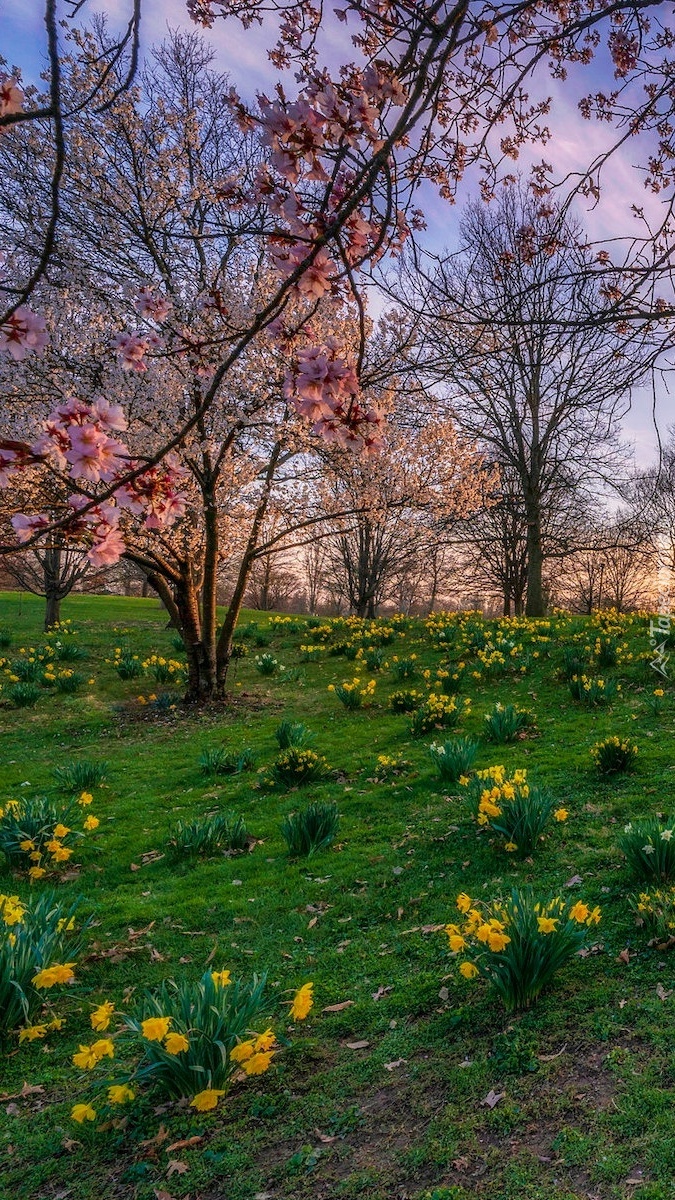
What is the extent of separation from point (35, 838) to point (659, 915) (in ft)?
12.9

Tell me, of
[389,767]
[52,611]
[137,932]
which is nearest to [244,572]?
[389,767]

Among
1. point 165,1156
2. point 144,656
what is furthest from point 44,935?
point 144,656

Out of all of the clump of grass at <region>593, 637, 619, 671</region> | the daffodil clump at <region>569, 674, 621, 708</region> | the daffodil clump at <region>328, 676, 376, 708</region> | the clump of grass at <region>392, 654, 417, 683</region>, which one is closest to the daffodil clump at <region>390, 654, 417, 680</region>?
the clump of grass at <region>392, 654, 417, 683</region>

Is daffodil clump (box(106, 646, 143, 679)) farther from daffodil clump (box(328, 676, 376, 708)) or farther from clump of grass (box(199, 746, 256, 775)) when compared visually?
clump of grass (box(199, 746, 256, 775))

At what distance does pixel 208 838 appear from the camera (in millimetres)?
4688

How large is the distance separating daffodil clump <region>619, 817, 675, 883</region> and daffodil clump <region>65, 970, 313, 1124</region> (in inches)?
71.9

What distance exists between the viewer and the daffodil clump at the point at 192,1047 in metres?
2.21

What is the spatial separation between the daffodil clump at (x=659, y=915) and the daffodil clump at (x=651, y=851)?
225 mm

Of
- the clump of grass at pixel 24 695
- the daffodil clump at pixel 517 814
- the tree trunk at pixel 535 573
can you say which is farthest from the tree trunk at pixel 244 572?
the tree trunk at pixel 535 573

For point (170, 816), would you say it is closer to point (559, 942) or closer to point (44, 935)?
point (44, 935)

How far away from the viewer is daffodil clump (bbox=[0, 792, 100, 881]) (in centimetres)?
445

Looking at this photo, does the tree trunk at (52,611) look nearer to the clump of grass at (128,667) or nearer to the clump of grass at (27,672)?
the clump of grass at (128,667)

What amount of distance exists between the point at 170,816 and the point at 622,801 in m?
3.64

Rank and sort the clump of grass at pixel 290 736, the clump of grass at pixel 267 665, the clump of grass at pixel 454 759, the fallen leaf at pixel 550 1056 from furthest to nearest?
1. the clump of grass at pixel 267 665
2. the clump of grass at pixel 290 736
3. the clump of grass at pixel 454 759
4. the fallen leaf at pixel 550 1056
